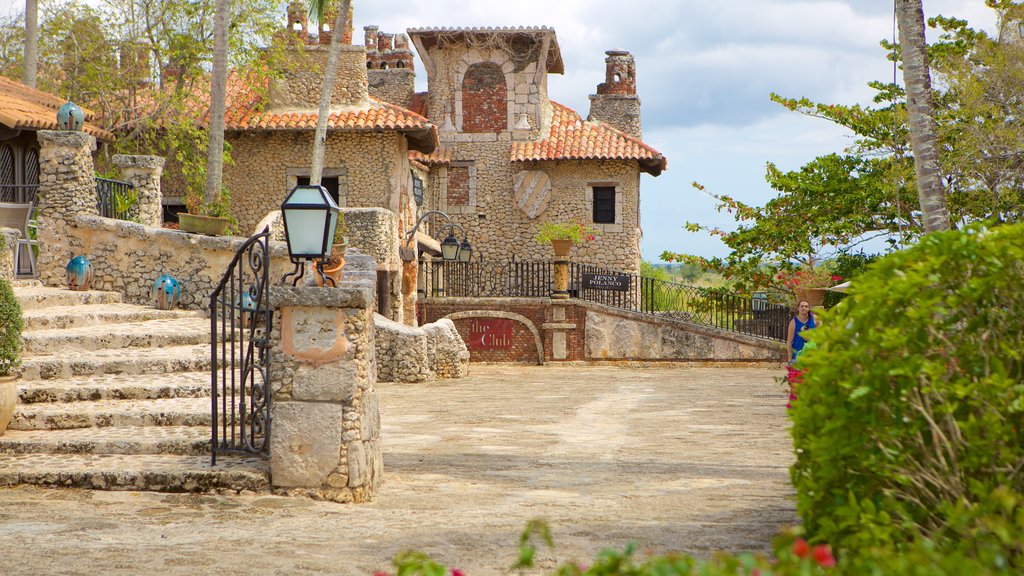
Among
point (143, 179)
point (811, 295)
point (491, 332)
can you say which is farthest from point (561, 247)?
point (811, 295)

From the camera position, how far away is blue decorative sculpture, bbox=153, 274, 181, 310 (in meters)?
12.7

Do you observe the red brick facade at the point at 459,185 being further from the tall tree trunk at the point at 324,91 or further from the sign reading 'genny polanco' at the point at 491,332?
the tall tree trunk at the point at 324,91

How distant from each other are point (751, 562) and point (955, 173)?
17484 millimetres

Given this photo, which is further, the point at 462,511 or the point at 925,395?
the point at 462,511

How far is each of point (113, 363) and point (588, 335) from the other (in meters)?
15.2

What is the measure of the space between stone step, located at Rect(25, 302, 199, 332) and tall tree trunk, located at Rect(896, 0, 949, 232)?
8.52 m

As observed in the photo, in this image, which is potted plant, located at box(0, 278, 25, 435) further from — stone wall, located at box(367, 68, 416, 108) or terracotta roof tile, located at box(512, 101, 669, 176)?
stone wall, located at box(367, 68, 416, 108)

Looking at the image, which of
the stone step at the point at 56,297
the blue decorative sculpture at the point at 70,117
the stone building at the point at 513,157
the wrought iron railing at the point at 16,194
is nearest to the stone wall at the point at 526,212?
the stone building at the point at 513,157

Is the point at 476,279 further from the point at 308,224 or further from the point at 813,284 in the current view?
the point at 308,224

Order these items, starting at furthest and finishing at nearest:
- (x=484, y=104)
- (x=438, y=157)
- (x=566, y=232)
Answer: (x=484, y=104), (x=438, y=157), (x=566, y=232)

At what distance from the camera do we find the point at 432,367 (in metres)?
18.3

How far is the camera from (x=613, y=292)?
25078 mm

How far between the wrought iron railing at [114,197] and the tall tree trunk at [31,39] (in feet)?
27.1

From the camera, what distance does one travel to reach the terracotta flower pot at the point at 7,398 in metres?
7.54
